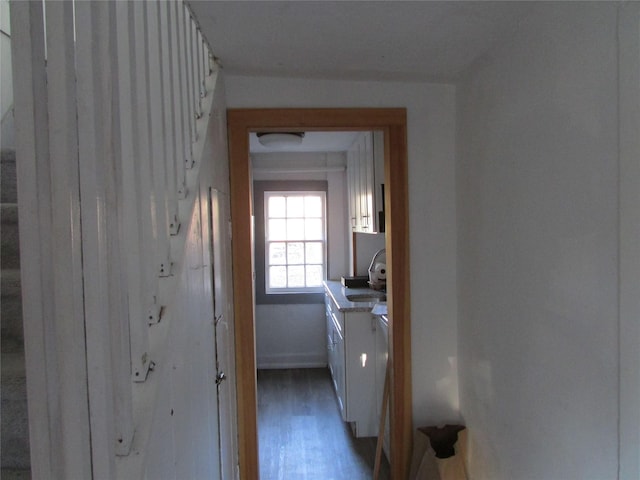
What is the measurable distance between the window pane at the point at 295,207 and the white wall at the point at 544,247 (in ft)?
9.08

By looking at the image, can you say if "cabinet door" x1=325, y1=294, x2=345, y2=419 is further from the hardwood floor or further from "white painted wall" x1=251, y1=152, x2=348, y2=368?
"white painted wall" x1=251, y1=152, x2=348, y2=368

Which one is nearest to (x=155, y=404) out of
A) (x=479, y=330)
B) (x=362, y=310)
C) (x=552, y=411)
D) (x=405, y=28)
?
(x=552, y=411)

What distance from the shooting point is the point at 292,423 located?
347 cm

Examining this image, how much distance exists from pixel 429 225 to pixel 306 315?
2745 mm

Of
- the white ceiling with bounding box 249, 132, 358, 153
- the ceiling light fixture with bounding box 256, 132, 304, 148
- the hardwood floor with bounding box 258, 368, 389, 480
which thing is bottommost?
the hardwood floor with bounding box 258, 368, 389, 480

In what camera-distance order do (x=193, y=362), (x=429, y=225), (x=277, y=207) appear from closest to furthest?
(x=193, y=362)
(x=429, y=225)
(x=277, y=207)

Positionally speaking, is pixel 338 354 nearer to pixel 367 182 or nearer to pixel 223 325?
pixel 367 182

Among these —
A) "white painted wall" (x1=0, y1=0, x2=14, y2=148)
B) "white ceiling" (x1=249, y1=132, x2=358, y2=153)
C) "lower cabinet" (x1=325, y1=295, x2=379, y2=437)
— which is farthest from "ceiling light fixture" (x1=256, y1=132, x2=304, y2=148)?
"white painted wall" (x1=0, y1=0, x2=14, y2=148)

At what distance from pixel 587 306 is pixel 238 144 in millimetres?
1610

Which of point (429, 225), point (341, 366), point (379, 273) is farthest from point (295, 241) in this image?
point (429, 225)

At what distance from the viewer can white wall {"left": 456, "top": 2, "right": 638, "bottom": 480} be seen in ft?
3.75

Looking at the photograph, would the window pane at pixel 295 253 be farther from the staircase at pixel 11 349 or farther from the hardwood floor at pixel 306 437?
the staircase at pixel 11 349

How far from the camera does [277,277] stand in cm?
475

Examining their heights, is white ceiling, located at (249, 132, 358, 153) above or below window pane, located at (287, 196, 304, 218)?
above
